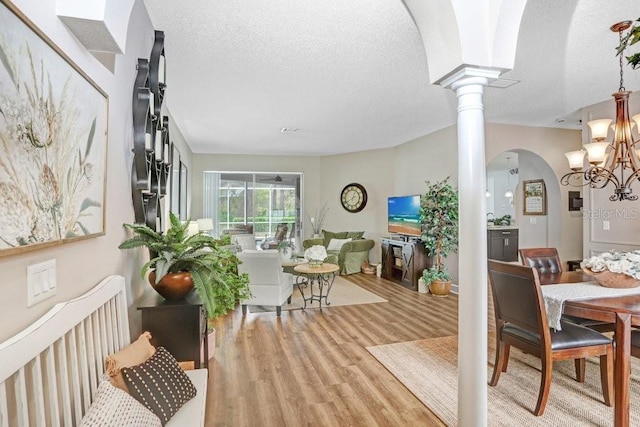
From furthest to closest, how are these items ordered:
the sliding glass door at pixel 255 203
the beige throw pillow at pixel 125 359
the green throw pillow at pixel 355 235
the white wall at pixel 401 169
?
the sliding glass door at pixel 255 203 → the green throw pillow at pixel 355 235 → the white wall at pixel 401 169 → the beige throw pillow at pixel 125 359

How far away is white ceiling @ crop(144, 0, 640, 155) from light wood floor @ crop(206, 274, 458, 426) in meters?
2.72

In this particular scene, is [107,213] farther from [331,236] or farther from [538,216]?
[538,216]

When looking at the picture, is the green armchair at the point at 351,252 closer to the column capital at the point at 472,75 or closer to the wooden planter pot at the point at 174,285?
the wooden planter pot at the point at 174,285

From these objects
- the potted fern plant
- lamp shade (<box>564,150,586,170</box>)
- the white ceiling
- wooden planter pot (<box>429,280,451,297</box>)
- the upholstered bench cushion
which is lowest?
wooden planter pot (<box>429,280,451,297</box>)

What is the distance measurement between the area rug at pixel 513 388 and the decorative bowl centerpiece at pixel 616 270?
0.79 m

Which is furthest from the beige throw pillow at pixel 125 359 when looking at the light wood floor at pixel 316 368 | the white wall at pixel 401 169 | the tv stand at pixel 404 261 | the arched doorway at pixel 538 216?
the arched doorway at pixel 538 216

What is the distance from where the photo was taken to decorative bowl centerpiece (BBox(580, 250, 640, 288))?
246 cm

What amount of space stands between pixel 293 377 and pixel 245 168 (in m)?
6.26

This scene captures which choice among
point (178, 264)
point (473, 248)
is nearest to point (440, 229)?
point (473, 248)

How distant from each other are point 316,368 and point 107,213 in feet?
6.73

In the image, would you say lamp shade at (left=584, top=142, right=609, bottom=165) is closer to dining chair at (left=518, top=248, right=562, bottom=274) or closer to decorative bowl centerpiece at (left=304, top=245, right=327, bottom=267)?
dining chair at (left=518, top=248, right=562, bottom=274)

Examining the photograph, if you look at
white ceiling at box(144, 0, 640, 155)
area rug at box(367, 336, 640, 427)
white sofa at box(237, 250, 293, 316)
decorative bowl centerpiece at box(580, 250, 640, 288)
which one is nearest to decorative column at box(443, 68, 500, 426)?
area rug at box(367, 336, 640, 427)

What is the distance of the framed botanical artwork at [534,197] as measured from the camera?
6327mm

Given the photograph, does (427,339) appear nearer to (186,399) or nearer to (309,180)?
(186,399)
